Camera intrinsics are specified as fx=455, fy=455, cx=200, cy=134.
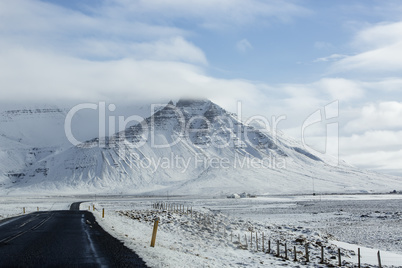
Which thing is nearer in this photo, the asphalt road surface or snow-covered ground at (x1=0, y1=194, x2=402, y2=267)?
the asphalt road surface

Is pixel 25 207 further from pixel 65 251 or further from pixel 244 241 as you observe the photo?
pixel 65 251

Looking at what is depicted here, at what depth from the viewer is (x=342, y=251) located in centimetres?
3153

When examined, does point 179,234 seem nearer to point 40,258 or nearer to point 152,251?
point 152,251

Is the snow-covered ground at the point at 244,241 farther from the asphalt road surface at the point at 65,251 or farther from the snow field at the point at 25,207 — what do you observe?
the snow field at the point at 25,207

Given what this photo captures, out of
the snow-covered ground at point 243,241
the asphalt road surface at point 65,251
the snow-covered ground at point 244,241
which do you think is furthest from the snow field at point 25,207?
the asphalt road surface at point 65,251

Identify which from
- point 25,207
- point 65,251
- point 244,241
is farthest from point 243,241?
point 25,207

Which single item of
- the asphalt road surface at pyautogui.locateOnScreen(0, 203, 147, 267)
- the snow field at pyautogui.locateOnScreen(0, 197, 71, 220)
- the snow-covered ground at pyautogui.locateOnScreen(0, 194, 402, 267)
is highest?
the asphalt road surface at pyautogui.locateOnScreen(0, 203, 147, 267)

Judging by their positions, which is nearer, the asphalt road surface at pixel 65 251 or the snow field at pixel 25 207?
the asphalt road surface at pixel 65 251

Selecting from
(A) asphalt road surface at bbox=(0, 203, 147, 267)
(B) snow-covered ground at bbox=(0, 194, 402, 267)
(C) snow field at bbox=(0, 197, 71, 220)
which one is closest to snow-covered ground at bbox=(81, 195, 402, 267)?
(B) snow-covered ground at bbox=(0, 194, 402, 267)

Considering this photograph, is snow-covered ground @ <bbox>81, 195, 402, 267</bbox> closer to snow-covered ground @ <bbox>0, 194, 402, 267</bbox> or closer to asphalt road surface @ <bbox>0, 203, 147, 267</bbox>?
snow-covered ground @ <bbox>0, 194, 402, 267</bbox>

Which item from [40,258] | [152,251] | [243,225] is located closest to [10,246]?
[40,258]

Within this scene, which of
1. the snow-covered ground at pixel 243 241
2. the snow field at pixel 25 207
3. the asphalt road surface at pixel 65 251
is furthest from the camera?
the snow field at pixel 25 207

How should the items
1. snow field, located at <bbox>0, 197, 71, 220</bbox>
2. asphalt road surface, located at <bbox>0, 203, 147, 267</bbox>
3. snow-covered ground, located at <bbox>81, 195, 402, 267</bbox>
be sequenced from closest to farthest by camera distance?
asphalt road surface, located at <bbox>0, 203, 147, 267</bbox> < snow-covered ground, located at <bbox>81, 195, 402, 267</bbox> < snow field, located at <bbox>0, 197, 71, 220</bbox>

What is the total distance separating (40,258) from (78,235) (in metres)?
8.71
